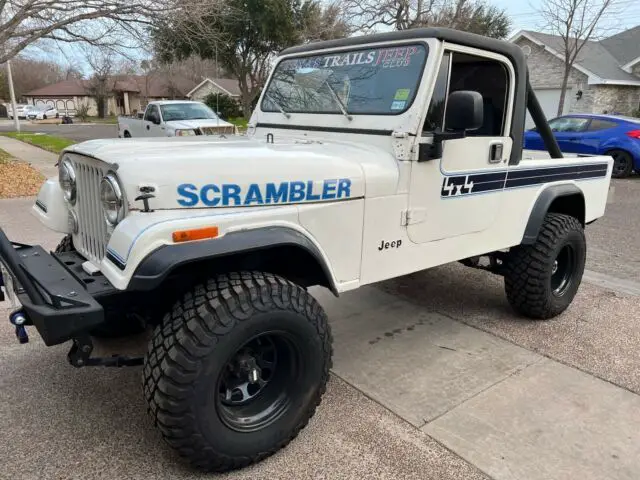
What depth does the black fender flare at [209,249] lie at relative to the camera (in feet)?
6.70

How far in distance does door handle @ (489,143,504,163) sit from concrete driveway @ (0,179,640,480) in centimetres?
131

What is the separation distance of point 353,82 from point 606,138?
10776 mm

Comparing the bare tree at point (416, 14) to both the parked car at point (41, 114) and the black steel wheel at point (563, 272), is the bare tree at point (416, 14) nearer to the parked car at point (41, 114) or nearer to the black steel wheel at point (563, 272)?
the black steel wheel at point (563, 272)

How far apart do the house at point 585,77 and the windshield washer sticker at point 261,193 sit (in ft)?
72.8

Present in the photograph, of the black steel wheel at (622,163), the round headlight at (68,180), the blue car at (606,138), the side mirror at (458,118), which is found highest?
the side mirror at (458,118)

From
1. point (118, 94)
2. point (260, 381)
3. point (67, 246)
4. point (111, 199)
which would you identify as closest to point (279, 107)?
point (67, 246)

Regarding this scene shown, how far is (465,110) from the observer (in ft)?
9.04

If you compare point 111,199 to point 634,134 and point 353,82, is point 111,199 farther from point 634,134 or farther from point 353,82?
point 634,134

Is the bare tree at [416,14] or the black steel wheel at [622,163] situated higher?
the bare tree at [416,14]

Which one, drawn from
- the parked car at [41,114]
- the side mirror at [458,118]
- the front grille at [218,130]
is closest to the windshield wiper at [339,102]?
the side mirror at [458,118]

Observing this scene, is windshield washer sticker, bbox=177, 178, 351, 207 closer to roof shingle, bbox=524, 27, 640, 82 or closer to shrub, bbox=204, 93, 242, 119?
roof shingle, bbox=524, 27, 640, 82

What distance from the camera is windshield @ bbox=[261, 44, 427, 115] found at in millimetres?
3029

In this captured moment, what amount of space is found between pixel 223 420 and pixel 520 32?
84.3ft

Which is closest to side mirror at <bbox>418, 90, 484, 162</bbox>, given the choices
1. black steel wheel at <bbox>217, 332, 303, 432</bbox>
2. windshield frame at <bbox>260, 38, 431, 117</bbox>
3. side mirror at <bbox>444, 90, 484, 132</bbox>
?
side mirror at <bbox>444, 90, 484, 132</bbox>
